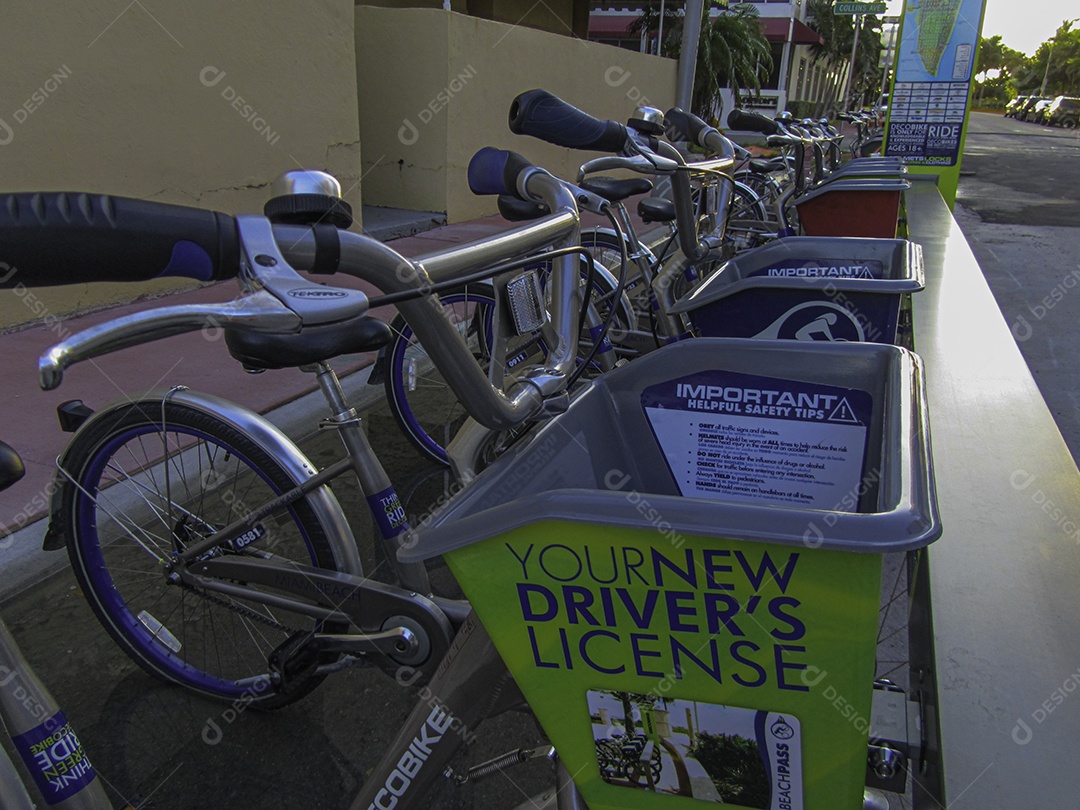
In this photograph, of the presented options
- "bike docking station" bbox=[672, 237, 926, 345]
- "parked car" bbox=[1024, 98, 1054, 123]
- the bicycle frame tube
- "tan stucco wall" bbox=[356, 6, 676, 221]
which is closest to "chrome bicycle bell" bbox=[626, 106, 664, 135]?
"bike docking station" bbox=[672, 237, 926, 345]

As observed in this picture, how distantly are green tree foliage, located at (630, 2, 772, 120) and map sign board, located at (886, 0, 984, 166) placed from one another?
967cm

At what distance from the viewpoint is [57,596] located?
2527 mm

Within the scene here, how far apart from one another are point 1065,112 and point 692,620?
55767 millimetres

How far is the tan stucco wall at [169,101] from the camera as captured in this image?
449 cm

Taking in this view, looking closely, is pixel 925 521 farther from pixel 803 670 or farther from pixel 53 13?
pixel 53 13

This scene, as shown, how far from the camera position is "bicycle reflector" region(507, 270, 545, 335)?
1393 mm

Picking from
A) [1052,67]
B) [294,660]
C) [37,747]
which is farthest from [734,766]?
[1052,67]

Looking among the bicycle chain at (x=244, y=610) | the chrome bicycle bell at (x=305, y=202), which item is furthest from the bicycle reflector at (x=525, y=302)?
the bicycle chain at (x=244, y=610)

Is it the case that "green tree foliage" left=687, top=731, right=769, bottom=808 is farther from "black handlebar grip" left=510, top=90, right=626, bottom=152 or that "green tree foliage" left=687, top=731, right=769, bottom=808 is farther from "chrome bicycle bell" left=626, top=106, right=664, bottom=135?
"chrome bicycle bell" left=626, top=106, right=664, bottom=135

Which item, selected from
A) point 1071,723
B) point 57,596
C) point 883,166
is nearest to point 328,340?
point 1071,723

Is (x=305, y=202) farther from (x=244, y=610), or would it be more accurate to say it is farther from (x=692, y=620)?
(x=244, y=610)

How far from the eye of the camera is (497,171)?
173cm

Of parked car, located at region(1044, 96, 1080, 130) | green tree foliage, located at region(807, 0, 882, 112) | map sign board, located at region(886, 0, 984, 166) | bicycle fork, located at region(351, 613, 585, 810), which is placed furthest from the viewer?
parked car, located at region(1044, 96, 1080, 130)

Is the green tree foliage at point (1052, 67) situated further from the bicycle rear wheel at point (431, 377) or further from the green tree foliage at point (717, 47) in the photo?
the bicycle rear wheel at point (431, 377)
